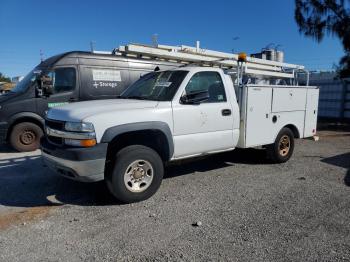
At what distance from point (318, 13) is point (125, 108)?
1430 centimetres

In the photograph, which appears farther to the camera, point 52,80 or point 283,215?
point 52,80

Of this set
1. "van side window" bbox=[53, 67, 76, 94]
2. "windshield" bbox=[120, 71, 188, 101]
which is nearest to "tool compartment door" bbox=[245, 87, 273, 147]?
"windshield" bbox=[120, 71, 188, 101]

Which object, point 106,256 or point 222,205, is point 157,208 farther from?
point 106,256

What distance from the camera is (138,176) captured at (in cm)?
445

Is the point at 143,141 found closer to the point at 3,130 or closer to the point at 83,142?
the point at 83,142

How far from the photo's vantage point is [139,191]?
4457 mm

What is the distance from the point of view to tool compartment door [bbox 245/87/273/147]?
577 centimetres

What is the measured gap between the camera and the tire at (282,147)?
21.2ft

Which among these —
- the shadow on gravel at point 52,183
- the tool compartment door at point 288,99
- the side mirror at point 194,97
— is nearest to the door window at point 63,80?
the shadow on gravel at point 52,183

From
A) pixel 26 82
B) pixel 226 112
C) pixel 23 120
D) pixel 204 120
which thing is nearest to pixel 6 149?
pixel 23 120

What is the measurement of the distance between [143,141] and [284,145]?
352 cm

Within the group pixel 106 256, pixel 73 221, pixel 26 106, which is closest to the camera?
pixel 106 256

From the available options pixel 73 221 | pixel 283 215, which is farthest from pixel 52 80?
pixel 283 215

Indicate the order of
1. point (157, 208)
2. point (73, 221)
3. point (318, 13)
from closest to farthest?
point (73, 221)
point (157, 208)
point (318, 13)
